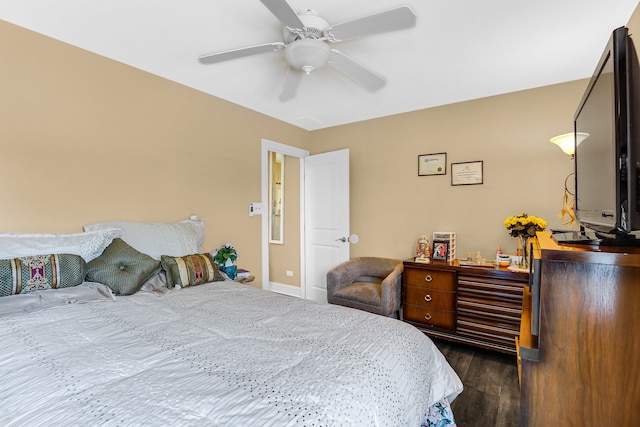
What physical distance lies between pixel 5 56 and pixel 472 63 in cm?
326

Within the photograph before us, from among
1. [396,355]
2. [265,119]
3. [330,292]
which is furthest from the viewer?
[265,119]

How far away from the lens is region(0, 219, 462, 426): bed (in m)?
0.83

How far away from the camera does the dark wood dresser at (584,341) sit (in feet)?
2.89

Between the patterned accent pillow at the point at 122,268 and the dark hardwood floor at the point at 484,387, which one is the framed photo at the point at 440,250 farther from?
the patterned accent pillow at the point at 122,268

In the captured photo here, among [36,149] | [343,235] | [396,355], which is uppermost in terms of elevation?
[36,149]

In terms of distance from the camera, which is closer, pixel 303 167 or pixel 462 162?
pixel 462 162

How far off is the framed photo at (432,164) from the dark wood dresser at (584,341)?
2.45m

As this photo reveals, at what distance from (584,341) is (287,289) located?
412cm

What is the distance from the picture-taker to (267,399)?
0.87 metres

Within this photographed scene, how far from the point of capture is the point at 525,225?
8.64 feet

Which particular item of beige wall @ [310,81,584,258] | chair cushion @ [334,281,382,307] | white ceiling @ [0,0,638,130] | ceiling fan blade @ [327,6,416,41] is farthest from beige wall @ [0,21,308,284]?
ceiling fan blade @ [327,6,416,41]

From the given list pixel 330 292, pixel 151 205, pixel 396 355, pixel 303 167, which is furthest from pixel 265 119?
pixel 396 355

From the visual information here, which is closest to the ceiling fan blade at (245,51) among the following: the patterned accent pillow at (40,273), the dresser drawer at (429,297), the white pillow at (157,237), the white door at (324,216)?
the white pillow at (157,237)

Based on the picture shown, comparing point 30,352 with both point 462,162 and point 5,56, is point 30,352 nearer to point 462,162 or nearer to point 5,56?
point 5,56
